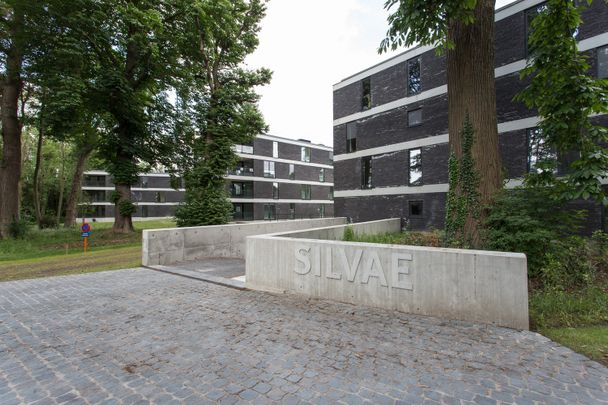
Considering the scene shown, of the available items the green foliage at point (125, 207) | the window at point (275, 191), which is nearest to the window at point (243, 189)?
the window at point (275, 191)

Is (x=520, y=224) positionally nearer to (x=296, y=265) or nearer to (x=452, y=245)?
(x=452, y=245)

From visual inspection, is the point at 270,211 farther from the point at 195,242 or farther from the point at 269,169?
the point at 195,242

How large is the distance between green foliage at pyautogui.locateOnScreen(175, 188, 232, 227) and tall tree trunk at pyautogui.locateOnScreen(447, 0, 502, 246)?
10123 mm

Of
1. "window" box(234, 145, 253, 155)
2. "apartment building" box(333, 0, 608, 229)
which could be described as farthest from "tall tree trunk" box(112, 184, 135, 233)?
"window" box(234, 145, 253, 155)

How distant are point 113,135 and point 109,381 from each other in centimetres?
1962

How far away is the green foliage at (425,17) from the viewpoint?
637cm

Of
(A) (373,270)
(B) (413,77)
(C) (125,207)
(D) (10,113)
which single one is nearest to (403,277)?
(A) (373,270)

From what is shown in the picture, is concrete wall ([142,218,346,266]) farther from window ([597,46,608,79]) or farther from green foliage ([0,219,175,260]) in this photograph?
window ([597,46,608,79])

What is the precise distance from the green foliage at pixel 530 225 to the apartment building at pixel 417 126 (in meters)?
6.44

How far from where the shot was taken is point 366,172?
20953mm

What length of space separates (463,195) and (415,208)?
1036cm

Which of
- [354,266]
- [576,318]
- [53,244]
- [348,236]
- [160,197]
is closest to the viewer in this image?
[576,318]

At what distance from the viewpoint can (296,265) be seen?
625cm

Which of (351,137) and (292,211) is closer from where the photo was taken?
(351,137)
